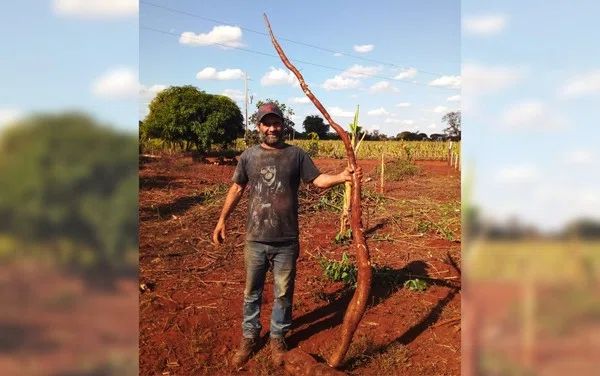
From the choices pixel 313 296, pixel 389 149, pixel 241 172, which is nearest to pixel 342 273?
pixel 313 296

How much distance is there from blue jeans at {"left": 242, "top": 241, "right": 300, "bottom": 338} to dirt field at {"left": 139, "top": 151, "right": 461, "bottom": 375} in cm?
29

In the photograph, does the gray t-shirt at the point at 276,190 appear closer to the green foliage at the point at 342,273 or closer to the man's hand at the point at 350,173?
the man's hand at the point at 350,173

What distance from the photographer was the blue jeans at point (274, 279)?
334 centimetres

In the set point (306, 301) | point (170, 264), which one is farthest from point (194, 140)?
point (306, 301)

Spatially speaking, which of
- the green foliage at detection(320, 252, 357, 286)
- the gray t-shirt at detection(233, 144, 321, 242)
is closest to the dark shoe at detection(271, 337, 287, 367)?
the gray t-shirt at detection(233, 144, 321, 242)

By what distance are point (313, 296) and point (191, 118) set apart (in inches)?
721

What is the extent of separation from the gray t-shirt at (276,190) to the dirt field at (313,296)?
1.04 meters

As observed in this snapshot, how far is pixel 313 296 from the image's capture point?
482 centimetres

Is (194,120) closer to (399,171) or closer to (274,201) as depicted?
(399,171)

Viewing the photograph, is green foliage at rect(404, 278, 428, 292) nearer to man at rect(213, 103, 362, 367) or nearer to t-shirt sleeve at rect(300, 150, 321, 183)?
man at rect(213, 103, 362, 367)

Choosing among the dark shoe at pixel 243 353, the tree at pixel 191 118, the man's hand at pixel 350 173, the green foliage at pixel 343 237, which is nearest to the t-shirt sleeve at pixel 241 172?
the man's hand at pixel 350 173
